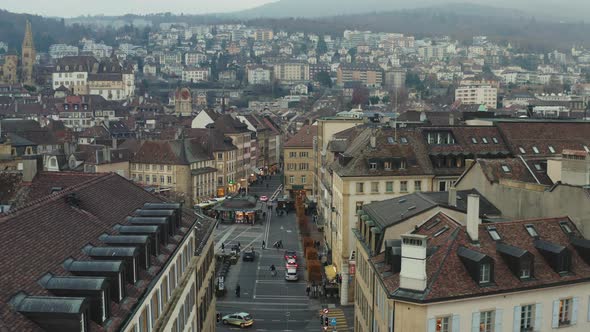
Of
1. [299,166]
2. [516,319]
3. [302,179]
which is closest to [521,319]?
[516,319]

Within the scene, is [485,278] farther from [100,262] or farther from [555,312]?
[100,262]

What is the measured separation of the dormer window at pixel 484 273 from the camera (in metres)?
32.9

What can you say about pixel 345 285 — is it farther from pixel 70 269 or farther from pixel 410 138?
pixel 70 269

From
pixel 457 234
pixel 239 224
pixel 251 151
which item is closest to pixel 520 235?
pixel 457 234

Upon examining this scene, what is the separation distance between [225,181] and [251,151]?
2424 centimetres

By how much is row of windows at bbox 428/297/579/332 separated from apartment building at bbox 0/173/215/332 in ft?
39.6

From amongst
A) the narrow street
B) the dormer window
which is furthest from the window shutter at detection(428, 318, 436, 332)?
the narrow street

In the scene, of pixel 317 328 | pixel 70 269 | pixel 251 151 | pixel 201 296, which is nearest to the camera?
pixel 70 269

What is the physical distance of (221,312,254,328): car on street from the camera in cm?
5450

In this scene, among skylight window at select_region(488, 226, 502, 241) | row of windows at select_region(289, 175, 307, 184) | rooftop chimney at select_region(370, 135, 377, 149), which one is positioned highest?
rooftop chimney at select_region(370, 135, 377, 149)

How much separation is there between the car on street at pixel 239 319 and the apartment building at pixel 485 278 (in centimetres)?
1736

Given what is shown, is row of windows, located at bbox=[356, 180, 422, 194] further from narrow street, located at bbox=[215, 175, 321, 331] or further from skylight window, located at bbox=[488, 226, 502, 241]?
skylight window, located at bbox=[488, 226, 502, 241]

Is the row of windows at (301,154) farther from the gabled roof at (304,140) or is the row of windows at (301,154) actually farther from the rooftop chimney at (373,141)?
the rooftop chimney at (373,141)

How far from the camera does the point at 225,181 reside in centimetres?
12456
